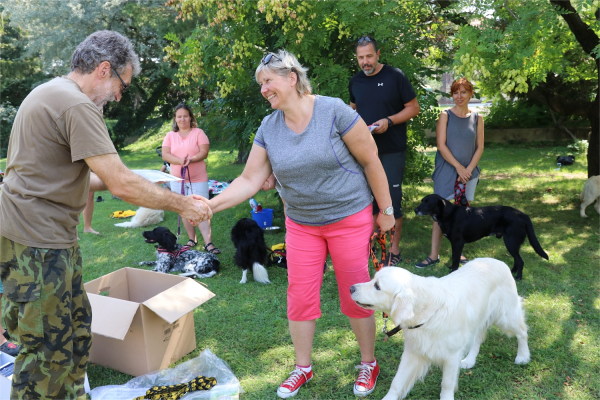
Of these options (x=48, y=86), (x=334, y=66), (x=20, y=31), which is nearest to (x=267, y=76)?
(x=48, y=86)

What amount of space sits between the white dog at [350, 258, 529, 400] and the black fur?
5.73 ft

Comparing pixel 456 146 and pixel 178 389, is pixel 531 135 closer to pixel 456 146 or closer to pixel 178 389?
pixel 456 146

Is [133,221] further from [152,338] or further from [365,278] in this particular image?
[365,278]

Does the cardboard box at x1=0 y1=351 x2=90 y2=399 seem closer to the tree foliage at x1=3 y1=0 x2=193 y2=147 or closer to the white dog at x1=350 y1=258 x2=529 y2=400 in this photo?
the white dog at x1=350 y1=258 x2=529 y2=400

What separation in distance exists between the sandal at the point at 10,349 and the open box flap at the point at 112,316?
0.54 m

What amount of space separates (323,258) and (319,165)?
634 millimetres

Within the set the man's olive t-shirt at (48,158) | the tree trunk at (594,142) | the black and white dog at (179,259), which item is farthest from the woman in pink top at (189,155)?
the tree trunk at (594,142)

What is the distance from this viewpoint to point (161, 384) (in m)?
2.79

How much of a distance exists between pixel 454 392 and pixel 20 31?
23.0m

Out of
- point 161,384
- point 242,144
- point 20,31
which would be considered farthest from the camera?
point 20,31

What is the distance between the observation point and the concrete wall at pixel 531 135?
14164mm

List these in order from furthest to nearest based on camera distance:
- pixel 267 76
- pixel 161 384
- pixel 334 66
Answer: pixel 334 66 → pixel 161 384 → pixel 267 76

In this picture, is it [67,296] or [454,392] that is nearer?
[67,296]

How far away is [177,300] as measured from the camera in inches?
114
